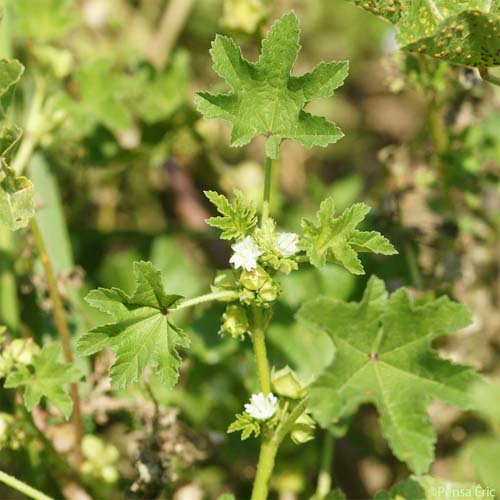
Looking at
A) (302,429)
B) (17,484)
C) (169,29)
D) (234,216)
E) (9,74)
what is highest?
(9,74)

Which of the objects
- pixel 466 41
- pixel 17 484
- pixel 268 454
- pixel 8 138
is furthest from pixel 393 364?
pixel 8 138

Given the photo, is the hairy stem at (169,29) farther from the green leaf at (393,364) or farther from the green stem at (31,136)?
the green leaf at (393,364)

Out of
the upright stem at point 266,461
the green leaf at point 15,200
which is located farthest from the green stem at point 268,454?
the green leaf at point 15,200

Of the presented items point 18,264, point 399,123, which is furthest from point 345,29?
point 18,264

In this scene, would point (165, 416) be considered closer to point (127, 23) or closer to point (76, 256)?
point (76, 256)

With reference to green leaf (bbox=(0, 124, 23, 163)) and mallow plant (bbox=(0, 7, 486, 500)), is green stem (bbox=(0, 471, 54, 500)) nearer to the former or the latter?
mallow plant (bbox=(0, 7, 486, 500))

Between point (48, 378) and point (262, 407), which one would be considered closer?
point (262, 407)

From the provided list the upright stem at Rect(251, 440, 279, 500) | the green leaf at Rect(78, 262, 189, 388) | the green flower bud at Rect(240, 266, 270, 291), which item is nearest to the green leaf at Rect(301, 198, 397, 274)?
the green flower bud at Rect(240, 266, 270, 291)

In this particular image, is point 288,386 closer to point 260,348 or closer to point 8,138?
point 260,348
